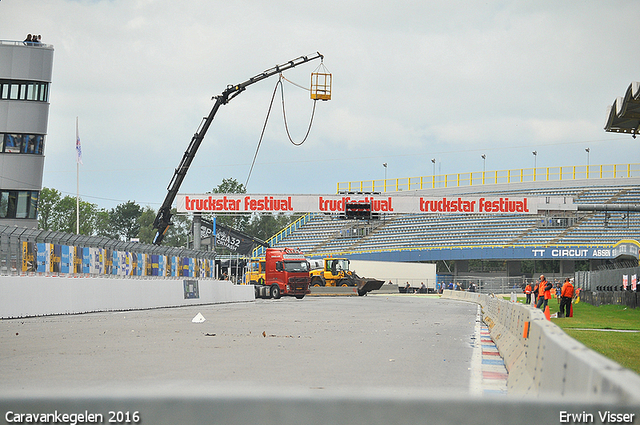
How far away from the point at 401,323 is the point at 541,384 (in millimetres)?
15659

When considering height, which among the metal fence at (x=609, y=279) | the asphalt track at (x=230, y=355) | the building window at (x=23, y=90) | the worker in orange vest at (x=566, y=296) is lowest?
the asphalt track at (x=230, y=355)

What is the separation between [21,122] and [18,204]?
516 centimetres

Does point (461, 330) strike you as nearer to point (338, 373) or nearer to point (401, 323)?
point (401, 323)

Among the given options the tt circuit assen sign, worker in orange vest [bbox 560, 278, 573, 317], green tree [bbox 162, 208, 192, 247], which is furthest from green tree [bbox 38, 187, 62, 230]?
worker in orange vest [bbox 560, 278, 573, 317]

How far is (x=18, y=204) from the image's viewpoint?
155ft

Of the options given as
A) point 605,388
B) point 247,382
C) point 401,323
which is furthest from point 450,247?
point 605,388

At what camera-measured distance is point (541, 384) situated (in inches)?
209

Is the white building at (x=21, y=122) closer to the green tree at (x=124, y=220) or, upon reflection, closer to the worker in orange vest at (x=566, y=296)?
the worker in orange vest at (x=566, y=296)

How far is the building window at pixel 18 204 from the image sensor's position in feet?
153

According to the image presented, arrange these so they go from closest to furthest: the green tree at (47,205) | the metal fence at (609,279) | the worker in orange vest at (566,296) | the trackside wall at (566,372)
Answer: the trackside wall at (566,372), the worker in orange vest at (566,296), the metal fence at (609,279), the green tree at (47,205)

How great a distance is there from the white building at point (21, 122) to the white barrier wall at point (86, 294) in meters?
19.0

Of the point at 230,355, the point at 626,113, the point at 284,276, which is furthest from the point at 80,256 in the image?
the point at 284,276

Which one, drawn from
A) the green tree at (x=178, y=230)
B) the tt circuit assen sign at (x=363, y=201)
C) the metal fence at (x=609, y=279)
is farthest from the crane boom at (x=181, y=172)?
the green tree at (x=178, y=230)

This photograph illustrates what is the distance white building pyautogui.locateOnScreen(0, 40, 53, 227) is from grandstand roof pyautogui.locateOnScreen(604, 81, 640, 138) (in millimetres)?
36359
